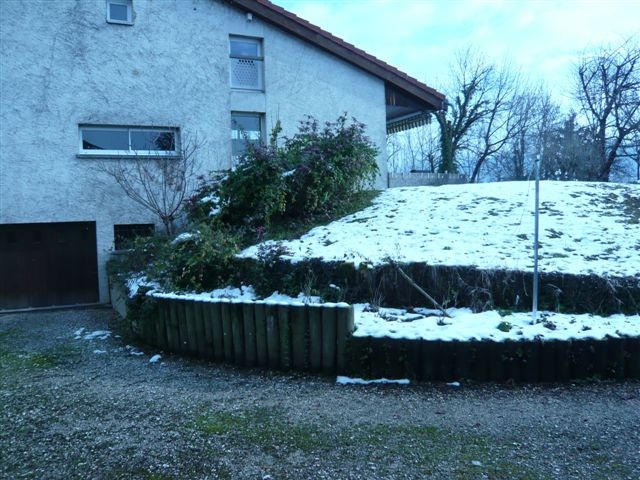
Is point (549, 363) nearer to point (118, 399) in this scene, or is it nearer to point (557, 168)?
point (118, 399)

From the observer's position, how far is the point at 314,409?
4.23m

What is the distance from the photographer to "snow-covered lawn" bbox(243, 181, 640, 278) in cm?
659

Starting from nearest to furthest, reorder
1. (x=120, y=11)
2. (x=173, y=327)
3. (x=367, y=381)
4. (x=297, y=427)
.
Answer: (x=297, y=427), (x=367, y=381), (x=173, y=327), (x=120, y=11)

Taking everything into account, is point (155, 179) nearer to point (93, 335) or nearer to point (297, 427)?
point (93, 335)

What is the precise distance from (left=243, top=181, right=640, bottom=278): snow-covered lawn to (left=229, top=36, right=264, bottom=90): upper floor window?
4.94 metres

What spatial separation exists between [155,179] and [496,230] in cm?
769

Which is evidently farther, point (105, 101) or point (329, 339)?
point (105, 101)

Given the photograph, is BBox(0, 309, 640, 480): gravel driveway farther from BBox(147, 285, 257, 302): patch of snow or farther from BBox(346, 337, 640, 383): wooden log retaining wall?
BBox(147, 285, 257, 302): patch of snow

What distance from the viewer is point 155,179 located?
1094 cm

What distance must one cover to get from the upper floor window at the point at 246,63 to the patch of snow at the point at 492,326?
8894 millimetres

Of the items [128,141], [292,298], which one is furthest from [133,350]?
[128,141]

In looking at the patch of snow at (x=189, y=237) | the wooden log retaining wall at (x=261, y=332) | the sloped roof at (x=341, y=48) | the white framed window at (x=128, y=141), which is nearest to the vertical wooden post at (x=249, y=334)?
the wooden log retaining wall at (x=261, y=332)

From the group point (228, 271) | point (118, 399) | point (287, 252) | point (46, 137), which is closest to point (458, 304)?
point (287, 252)

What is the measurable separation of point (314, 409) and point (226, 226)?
17.3 feet
